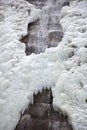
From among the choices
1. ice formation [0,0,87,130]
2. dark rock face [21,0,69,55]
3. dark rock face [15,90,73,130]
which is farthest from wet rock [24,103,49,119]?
dark rock face [21,0,69,55]

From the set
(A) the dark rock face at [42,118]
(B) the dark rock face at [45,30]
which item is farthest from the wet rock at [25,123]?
(B) the dark rock face at [45,30]

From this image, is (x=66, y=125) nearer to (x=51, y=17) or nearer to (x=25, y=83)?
(x=25, y=83)

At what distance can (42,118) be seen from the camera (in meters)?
2.95

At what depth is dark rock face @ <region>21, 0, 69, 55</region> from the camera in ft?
13.9

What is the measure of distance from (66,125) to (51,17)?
116 inches

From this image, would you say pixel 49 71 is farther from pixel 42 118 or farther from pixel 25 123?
pixel 25 123

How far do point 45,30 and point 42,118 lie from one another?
7.54 ft

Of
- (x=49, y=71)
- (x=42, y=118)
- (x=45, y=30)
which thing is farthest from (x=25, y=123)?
(x=45, y=30)

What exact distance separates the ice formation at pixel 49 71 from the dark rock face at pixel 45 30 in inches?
6.1

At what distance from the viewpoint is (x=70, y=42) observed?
402 cm

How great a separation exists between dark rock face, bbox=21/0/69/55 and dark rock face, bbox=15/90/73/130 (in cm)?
130

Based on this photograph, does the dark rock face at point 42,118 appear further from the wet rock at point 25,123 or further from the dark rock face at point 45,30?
the dark rock face at point 45,30

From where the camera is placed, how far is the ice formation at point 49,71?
2905mm

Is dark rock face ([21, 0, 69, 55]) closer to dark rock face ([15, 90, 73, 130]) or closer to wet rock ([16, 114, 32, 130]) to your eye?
dark rock face ([15, 90, 73, 130])
